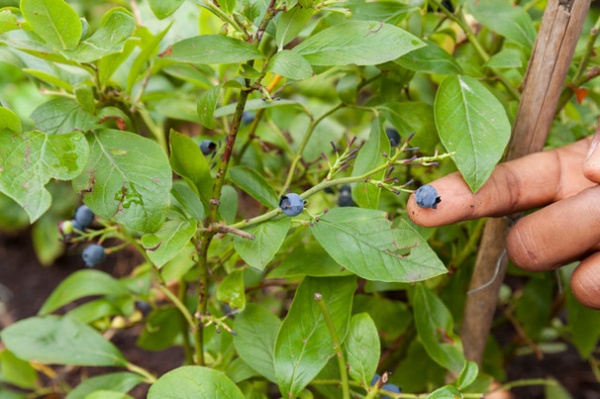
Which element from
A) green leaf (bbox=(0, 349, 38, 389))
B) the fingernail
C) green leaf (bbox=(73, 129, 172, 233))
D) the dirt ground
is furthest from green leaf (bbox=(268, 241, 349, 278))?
the dirt ground

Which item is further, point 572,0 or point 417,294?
point 417,294

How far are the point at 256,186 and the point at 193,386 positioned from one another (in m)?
0.25

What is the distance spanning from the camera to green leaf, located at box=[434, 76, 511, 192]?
28.8 inches

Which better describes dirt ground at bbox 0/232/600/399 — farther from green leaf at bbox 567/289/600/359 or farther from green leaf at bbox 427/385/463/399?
green leaf at bbox 427/385/463/399

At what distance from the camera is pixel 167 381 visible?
715 mm

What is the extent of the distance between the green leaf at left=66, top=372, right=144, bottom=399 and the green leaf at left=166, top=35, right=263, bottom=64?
52 cm

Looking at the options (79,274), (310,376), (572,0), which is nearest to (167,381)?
(310,376)

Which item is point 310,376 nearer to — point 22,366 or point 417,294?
point 417,294

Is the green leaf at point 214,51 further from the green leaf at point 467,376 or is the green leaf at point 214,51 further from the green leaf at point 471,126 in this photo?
the green leaf at point 467,376

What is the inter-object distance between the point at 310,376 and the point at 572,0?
0.57 m

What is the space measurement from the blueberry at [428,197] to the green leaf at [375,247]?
33mm

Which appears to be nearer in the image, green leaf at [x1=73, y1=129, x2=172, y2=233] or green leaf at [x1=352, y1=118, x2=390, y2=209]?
green leaf at [x1=73, y1=129, x2=172, y2=233]

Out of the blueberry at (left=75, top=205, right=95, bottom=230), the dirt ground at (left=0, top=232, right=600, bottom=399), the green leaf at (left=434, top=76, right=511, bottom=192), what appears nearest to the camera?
the green leaf at (left=434, top=76, right=511, bottom=192)

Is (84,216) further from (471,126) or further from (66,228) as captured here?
(471,126)
